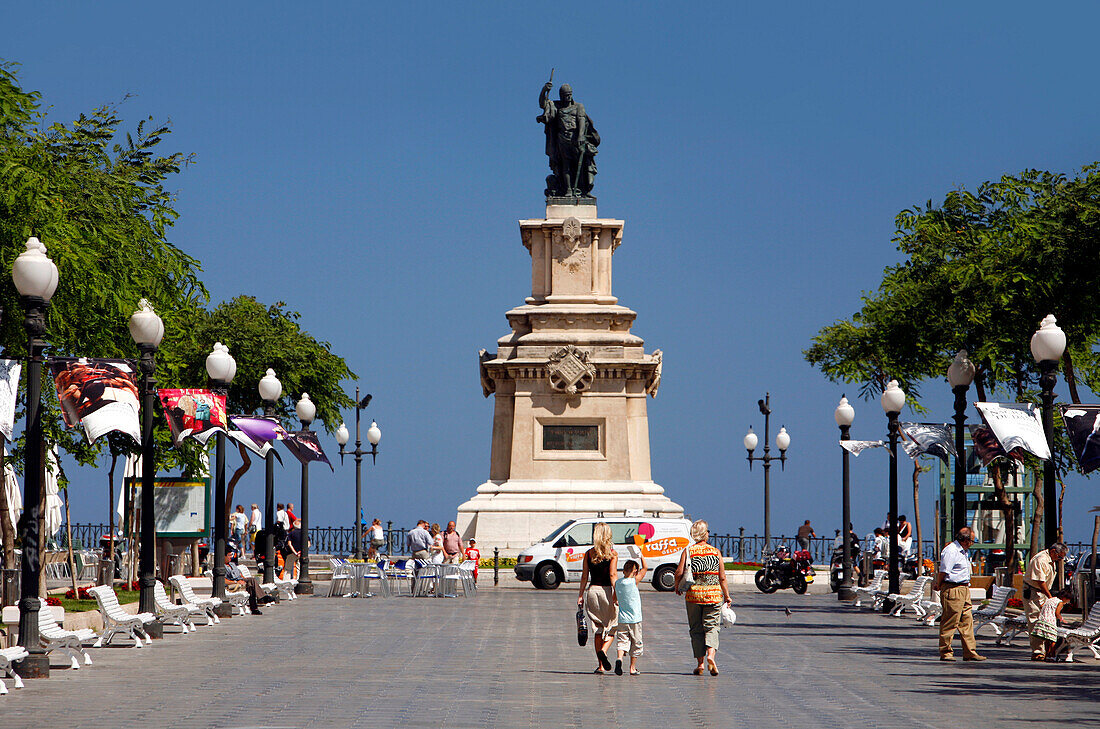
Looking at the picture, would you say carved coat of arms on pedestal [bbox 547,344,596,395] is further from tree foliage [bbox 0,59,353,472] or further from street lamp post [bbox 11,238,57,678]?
street lamp post [bbox 11,238,57,678]

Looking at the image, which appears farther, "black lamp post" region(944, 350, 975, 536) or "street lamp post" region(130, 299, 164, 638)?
"black lamp post" region(944, 350, 975, 536)

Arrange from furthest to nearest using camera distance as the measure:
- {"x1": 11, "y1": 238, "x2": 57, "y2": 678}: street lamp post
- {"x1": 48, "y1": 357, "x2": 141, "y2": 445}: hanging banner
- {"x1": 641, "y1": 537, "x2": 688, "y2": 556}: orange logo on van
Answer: {"x1": 641, "y1": 537, "x2": 688, "y2": 556}: orange logo on van, {"x1": 48, "y1": 357, "x2": 141, "y2": 445}: hanging banner, {"x1": 11, "y1": 238, "x2": 57, "y2": 678}: street lamp post

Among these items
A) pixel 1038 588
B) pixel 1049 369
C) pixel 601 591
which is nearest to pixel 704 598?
pixel 601 591

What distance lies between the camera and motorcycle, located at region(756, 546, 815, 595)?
117 feet

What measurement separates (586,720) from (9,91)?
16.0 m

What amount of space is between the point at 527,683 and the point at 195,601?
31.5 feet

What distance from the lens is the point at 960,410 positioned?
2505 centimetres

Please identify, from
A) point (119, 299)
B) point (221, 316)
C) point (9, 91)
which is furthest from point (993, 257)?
point (221, 316)

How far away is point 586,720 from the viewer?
12766mm

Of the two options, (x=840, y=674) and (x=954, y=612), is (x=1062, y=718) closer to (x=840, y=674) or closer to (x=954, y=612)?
(x=840, y=674)

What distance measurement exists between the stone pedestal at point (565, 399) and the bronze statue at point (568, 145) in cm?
127

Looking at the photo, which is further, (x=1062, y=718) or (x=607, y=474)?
(x=607, y=474)

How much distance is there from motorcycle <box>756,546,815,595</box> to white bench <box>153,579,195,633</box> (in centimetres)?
1648

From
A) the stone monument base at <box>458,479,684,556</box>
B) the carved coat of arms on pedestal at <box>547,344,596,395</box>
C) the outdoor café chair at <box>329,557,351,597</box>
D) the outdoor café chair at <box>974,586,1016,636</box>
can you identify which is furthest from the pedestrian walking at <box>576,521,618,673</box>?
the carved coat of arms on pedestal at <box>547,344,596,395</box>
